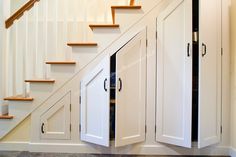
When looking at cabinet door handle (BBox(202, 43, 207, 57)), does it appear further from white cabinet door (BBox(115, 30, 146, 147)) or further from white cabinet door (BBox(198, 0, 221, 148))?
white cabinet door (BBox(115, 30, 146, 147))

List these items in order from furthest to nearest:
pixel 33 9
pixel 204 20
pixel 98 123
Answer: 1. pixel 33 9
2. pixel 98 123
3. pixel 204 20

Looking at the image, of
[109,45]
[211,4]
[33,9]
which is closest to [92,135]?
[109,45]

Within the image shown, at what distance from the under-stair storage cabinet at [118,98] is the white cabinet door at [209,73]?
2.05ft

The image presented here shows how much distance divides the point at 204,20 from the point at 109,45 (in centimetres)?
105

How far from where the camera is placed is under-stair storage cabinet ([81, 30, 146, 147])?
2.41 meters

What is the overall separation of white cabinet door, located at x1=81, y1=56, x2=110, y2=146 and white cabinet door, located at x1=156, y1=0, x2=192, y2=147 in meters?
0.60

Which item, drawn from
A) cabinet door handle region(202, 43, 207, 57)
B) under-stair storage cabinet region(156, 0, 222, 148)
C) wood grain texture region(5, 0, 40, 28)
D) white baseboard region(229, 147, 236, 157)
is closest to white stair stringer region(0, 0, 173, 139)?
under-stair storage cabinet region(156, 0, 222, 148)

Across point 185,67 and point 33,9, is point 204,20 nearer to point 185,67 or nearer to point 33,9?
point 185,67

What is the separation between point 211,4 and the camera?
2387mm

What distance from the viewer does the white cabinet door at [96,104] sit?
2.41m

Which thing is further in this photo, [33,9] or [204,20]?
[33,9]

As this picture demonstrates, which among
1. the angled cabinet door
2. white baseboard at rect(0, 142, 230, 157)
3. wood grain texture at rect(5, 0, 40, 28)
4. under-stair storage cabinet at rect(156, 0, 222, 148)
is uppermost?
wood grain texture at rect(5, 0, 40, 28)

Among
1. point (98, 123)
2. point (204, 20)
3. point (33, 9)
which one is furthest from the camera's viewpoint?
point (33, 9)

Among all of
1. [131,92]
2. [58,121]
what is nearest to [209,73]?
[131,92]
